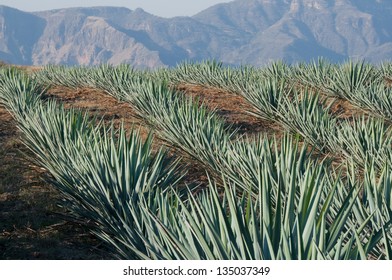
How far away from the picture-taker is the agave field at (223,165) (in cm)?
218

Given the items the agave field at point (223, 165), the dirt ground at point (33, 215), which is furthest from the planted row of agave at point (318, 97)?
the dirt ground at point (33, 215)

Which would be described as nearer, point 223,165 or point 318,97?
point 223,165

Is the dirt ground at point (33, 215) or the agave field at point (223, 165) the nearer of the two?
the agave field at point (223, 165)

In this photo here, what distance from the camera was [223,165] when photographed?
5.05 m

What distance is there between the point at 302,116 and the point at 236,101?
277 cm

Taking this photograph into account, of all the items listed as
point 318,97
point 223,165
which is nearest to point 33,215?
point 223,165

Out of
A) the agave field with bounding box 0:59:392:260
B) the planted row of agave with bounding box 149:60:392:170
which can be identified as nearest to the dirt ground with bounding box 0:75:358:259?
the agave field with bounding box 0:59:392:260

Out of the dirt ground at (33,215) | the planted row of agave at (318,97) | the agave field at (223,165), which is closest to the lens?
the agave field at (223,165)

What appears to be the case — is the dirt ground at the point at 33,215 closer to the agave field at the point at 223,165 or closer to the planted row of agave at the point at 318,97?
the agave field at the point at 223,165

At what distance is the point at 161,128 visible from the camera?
7062 millimetres

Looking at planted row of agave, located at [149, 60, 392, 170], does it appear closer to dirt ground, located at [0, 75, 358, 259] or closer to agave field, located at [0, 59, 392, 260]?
agave field, located at [0, 59, 392, 260]

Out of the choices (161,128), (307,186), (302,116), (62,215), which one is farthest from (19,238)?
(302,116)

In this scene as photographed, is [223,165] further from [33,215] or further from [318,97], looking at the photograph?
[318,97]

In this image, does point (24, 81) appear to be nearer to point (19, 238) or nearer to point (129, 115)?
point (129, 115)
